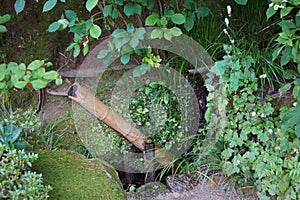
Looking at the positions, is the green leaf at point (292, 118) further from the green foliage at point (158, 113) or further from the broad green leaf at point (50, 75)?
the broad green leaf at point (50, 75)

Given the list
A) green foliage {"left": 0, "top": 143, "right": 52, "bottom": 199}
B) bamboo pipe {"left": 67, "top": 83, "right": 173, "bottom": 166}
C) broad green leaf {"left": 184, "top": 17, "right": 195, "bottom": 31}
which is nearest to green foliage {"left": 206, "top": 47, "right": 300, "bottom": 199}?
broad green leaf {"left": 184, "top": 17, "right": 195, "bottom": 31}

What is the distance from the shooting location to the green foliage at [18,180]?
3.29 ft

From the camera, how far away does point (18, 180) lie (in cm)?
106

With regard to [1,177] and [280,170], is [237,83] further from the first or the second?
[1,177]

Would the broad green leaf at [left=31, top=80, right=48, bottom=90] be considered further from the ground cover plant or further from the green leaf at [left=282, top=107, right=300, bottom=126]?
the green leaf at [left=282, top=107, right=300, bottom=126]

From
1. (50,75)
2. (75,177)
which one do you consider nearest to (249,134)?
(75,177)

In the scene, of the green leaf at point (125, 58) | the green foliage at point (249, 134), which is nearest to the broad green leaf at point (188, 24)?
the green foliage at point (249, 134)

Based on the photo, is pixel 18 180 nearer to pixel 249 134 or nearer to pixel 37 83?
pixel 37 83

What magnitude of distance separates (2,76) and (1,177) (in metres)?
0.30

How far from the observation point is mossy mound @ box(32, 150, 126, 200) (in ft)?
3.80

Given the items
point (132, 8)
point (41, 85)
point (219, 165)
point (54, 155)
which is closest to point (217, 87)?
point (219, 165)

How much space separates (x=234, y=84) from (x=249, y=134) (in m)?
0.32

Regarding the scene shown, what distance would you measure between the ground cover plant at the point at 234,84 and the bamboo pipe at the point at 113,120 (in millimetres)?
87

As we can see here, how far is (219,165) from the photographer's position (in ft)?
7.21
